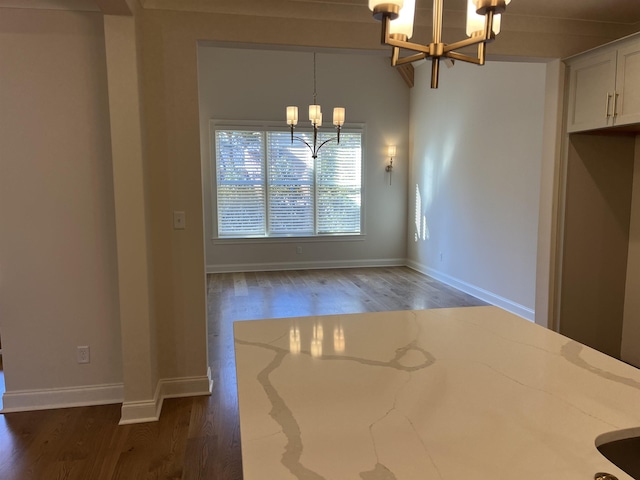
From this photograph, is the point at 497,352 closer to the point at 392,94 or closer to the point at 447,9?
the point at 447,9

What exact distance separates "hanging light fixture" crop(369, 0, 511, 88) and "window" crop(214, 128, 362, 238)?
5.78 metres

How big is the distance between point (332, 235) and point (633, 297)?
15.8 ft

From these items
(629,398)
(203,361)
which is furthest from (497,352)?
(203,361)

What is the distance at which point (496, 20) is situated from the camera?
5.19 ft

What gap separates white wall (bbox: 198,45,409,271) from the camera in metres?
6.91

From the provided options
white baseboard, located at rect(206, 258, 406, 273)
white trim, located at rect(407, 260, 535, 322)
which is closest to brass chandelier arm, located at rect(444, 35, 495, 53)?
white trim, located at rect(407, 260, 535, 322)

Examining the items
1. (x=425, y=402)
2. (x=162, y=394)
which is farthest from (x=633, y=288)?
(x=162, y=394)

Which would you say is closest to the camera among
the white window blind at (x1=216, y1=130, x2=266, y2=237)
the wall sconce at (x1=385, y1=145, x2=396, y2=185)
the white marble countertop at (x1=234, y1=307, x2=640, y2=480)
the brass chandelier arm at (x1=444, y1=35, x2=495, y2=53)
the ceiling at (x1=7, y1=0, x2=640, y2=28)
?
the white marble countertop at (x1=234, y1=307, x2=640, y2=480)

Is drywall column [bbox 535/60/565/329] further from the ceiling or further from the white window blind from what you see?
the white window blind

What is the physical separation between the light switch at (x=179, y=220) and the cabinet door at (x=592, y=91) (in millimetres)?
2864

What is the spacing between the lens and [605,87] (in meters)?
2.88

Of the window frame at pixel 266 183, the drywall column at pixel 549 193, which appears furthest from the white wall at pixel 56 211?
the window frame at pixel 266 183

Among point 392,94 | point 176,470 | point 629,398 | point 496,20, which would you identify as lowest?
point 176,470

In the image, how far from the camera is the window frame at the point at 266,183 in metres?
6.98
